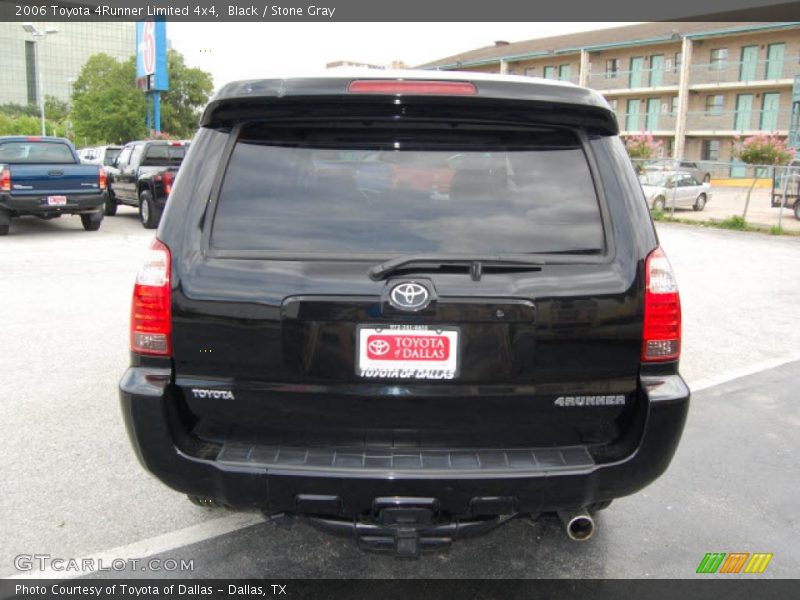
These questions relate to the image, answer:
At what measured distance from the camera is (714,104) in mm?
48281

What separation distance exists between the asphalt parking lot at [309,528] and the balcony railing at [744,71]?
43.8 metres

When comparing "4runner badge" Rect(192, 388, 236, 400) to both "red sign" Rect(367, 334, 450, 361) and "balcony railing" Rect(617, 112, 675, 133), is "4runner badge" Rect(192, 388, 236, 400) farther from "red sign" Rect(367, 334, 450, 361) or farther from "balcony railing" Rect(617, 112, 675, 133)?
"balcony railing" Rect(617, 112, 675, 133)

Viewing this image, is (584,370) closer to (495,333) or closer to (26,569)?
(495,333)

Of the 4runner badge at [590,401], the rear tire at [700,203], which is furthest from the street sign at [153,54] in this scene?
the 4runner badge at [590,401]

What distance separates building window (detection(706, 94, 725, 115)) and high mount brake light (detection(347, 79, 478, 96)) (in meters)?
51.0

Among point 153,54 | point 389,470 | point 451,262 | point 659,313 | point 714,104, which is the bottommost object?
point 389,470

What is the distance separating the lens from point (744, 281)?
10.9 m

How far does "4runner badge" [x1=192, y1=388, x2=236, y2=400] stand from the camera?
2.49 metres

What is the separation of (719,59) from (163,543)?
52264 mm

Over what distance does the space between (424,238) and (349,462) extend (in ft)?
2.65

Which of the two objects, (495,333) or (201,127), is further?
(201,127)

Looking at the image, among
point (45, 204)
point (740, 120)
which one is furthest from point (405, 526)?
point (740, 120)

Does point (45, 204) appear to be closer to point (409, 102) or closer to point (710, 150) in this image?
point (409, 102)

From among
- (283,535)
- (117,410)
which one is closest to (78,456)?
(117,410)
